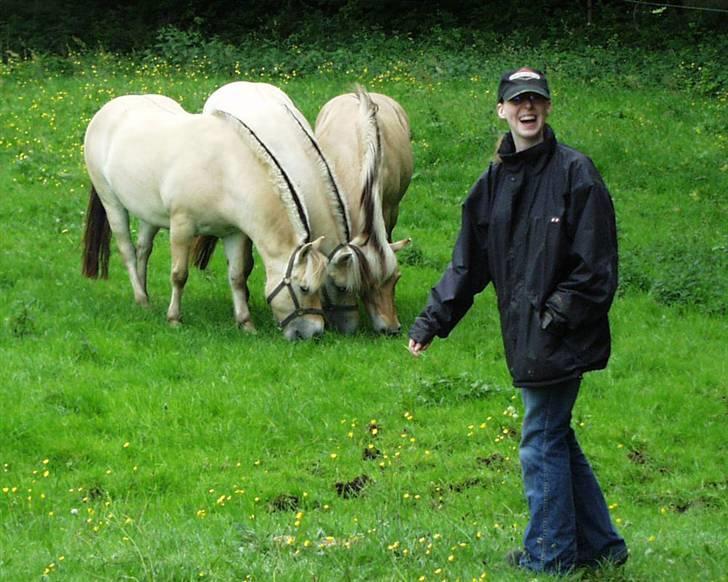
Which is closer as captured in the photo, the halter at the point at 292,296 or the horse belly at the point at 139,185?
the halter at the point at 292,296

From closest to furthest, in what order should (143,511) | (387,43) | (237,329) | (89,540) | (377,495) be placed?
(89,540) → (143,511) → (377,495) → (237,329) → (387,43)

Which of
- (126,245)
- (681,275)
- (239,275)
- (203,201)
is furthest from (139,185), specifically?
(681,275)

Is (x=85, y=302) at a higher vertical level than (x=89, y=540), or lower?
lower

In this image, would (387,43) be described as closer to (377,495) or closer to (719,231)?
(719,231)

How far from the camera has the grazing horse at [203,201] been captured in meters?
10.9

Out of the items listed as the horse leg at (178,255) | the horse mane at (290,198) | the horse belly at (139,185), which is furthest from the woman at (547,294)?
the horse belly at (139,185)

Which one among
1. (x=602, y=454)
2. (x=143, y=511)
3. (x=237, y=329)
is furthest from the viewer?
(x=237, y=329)

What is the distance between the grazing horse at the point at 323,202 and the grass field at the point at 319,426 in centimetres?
37

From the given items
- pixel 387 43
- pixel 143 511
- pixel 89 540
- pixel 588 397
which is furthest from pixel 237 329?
pixel 387 43

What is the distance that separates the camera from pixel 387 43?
25594 millimetres

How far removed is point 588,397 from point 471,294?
3.97 metres

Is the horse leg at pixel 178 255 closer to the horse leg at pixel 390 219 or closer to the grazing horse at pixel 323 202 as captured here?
the grazing horse at pixel 323 202

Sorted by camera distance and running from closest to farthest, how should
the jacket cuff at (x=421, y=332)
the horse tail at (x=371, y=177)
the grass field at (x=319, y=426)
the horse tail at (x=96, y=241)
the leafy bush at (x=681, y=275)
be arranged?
1. the jacket cuff at (x=421, y=332)
2. the grass field at (x=319, y=426)
3. the horse tail at (x=371, y=177)
4. the leafy bush at (x=681, y=275)
5. the horse tail at (x=96, y=241)

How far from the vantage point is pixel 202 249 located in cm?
1261
